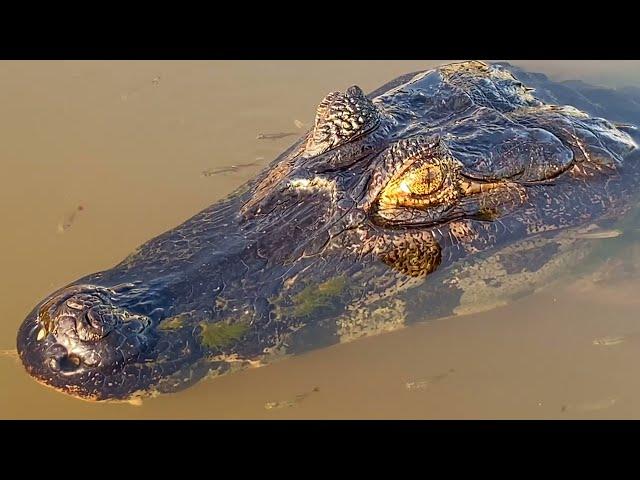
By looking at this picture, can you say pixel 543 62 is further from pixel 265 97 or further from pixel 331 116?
pixel 331 116

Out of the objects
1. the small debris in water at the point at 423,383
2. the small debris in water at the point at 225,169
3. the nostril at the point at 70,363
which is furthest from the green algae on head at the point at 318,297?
the small debris in water at the point at 225,169

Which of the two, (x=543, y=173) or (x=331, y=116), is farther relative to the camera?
(x=543, y=173)

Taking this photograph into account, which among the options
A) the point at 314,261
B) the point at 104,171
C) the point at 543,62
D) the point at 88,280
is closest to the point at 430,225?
the point at 314,261

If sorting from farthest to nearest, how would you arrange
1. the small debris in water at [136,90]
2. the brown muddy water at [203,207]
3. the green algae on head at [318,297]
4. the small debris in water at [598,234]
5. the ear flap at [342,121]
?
the small debris in water at [136,90] → the small debris in water at [598,234] → the ear flap at [342,121] → the brown muddy water at [203,207] → the green algae on head at [318,297]

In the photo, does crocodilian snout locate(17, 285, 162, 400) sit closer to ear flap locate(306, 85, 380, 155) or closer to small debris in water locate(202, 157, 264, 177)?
ear flap locate(306, 85, 380, 155)

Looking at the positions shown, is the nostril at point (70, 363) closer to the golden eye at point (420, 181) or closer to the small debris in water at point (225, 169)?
the golden eye at point (420, 181)

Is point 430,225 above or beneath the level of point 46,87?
beneath
